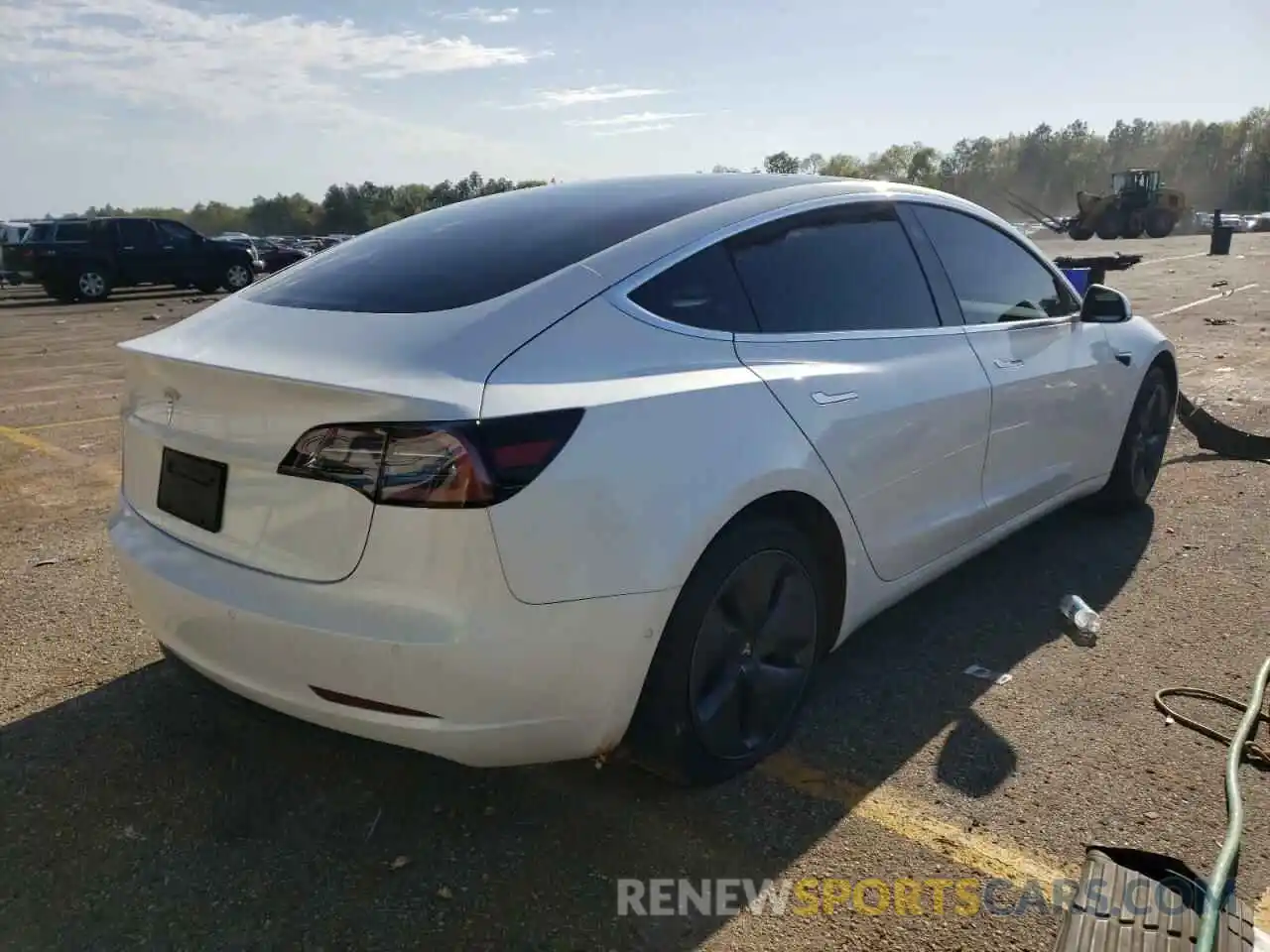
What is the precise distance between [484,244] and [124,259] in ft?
71.1

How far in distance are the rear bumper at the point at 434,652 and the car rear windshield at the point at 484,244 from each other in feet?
2.48

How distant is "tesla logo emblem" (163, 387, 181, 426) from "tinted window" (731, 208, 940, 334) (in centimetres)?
153

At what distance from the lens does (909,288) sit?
11.6 feet

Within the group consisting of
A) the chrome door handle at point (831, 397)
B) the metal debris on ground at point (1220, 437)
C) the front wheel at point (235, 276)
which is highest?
the front wheel at point (235, 276)

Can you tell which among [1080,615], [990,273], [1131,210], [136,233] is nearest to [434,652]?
[1080,615]

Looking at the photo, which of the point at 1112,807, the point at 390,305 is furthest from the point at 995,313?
the point at 390,305

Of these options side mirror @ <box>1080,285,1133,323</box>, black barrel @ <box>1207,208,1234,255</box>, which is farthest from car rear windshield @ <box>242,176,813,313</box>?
black barrel @ <box>1207,208,1234,255</box>

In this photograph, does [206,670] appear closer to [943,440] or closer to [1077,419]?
[943,440]

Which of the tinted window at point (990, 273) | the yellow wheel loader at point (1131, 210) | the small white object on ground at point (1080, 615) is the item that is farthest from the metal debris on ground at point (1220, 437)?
the yellow wheel loader at point (1131, 210)

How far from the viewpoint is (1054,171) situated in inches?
4899

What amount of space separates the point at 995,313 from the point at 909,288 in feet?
1.94

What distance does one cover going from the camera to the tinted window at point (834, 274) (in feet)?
9.82

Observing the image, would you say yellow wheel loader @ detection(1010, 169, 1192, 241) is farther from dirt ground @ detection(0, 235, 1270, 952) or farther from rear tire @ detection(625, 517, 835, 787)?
rear tire @ detection(625, 517, 835, 787)

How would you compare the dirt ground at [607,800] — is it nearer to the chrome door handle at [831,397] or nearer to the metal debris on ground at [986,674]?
the metal debris on ground at [986,674]
